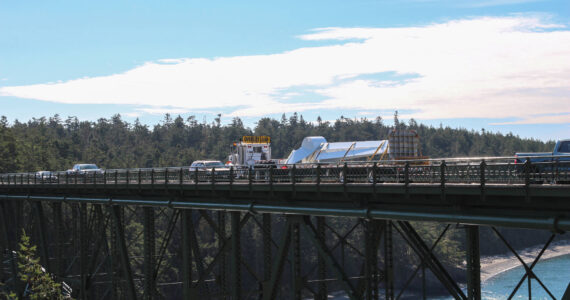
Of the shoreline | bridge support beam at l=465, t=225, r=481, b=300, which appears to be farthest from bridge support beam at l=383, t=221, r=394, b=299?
the shoreline

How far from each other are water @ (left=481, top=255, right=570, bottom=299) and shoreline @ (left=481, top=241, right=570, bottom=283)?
6.98 ft

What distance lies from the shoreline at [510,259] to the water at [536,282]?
6.98 ft

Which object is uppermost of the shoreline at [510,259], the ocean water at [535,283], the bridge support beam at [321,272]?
the bridge support beam at [321,272]

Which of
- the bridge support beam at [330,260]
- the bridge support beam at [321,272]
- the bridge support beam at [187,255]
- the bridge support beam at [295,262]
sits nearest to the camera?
the bridge support beam at [330,260]

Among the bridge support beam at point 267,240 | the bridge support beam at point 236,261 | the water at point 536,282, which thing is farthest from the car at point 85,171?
the water at point 536,282

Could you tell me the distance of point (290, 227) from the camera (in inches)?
821

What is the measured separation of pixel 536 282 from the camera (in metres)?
92.2

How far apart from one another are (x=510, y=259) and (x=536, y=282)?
33736 mm

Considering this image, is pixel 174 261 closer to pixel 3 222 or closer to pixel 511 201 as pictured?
pixel 3 222

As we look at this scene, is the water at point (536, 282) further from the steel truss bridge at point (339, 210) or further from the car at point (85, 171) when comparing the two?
the steel truss bridge at point (339, 210)

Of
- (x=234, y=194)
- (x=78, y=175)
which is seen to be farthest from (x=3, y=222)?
(x=234, y=194)

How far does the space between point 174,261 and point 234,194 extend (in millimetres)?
71654

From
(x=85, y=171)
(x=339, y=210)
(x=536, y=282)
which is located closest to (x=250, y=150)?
(x=85, y=171)

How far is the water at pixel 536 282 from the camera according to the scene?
82000 mm
